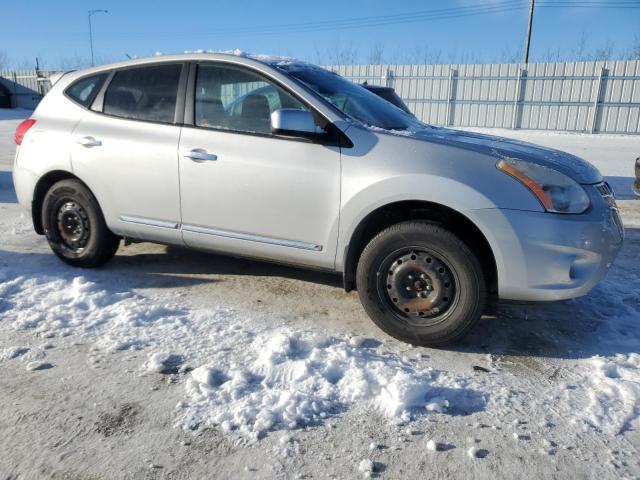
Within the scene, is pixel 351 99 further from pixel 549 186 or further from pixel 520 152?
pixel 549 186

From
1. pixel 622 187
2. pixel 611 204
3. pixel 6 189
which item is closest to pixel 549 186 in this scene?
pixel 611 204

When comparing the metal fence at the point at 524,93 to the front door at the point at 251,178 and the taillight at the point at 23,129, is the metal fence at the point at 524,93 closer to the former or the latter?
the front door at the point at 251,178

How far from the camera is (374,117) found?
3.69 meters

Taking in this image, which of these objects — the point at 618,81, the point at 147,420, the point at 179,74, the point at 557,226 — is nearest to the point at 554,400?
the point at 557,226

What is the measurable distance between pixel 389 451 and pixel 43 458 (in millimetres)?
1476

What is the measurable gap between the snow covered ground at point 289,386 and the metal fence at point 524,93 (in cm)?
1671

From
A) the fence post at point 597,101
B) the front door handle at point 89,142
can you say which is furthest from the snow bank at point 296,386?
the fence post at point 597,101

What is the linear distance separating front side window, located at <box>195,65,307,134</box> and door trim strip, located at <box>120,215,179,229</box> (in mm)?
791

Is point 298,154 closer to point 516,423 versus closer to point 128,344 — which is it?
point 128,344

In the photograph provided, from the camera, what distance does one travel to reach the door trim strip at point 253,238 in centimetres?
343

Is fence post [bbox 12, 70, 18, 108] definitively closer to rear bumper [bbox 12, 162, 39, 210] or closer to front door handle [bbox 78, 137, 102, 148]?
rear bumper [bbox 12, 162, 39, 210]

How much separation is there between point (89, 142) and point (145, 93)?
599 mm

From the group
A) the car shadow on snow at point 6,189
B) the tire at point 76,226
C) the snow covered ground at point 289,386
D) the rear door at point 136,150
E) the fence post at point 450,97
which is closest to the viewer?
the snow covered ground at point 289,386

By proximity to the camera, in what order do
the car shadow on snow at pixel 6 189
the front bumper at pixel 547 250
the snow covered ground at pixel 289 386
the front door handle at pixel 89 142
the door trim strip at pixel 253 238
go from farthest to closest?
the car shadow on snow at pixel 6 189 < the front door handle at pixel 89 142 < the door trim strip at pixel 253 238 < the front bumper at pixel 547 250 < the snow covered ground at pixel 289 386
